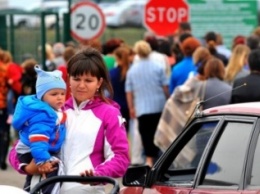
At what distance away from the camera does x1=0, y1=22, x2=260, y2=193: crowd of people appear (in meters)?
7.30

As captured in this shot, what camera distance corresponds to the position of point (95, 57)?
7.51 m

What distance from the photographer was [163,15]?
21.1 m

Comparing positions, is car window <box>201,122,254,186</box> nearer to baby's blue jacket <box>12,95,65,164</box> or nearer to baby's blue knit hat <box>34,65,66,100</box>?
baby's blue jacket <box>12,95,65,164</box>

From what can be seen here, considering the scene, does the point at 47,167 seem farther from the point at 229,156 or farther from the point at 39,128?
the point at 229,156

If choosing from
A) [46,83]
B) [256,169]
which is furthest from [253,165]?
[46,83]

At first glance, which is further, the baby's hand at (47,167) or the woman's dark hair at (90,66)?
the woman's dark hair at (90,66)

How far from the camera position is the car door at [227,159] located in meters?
6.52

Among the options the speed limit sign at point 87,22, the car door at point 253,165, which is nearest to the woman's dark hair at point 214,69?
the speed limit sign at point 87,22

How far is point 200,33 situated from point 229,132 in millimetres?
16804

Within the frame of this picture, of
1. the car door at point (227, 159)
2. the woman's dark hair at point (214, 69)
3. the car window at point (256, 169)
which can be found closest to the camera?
the car window at point (256, 169)

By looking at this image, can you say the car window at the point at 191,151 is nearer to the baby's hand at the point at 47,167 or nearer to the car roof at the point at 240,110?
the car roof at the point at 240,110

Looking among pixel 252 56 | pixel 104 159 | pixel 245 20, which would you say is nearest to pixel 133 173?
pixel 104 159

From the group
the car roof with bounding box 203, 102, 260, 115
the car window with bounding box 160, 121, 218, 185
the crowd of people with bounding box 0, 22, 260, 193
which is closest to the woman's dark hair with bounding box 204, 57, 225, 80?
the crowd of people with bounding box 0, 22, 260, 193

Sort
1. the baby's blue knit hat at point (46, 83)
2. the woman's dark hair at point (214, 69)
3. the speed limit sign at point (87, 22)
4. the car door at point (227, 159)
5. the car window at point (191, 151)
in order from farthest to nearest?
1. the speed limit sign at point (87, 22)
2. the woman's dark hair at point (214, 69)
3. the baby's blue knit hat at point (46, 83)
4. the car window at point (191, 151)
5. the car door at point (227, 159)
